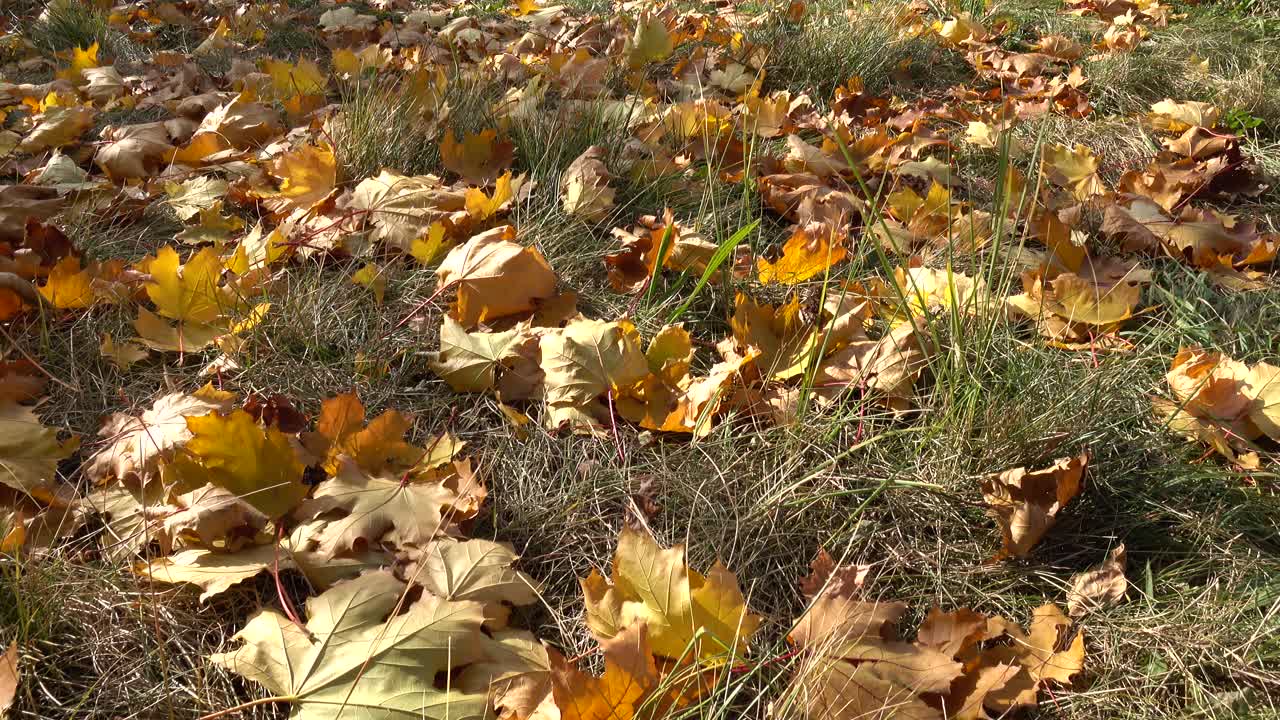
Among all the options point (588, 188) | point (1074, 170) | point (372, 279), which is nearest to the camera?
point (372, 279)

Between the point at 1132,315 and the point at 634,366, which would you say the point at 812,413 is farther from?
the point at 1132,315

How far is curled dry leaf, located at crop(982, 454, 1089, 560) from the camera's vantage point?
1.08m

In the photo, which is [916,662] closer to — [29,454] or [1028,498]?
[1028,498]

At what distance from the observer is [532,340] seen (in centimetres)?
137

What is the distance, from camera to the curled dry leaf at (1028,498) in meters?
1.08

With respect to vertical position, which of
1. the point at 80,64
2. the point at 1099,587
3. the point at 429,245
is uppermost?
the point at 80,64

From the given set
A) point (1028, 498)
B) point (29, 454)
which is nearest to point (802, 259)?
point (1028, 498)

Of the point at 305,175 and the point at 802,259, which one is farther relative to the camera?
the point at 305,175

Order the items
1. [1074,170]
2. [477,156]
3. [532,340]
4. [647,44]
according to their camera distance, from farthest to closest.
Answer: [647,44] < [1074,170] < [477,156] < [532,340]

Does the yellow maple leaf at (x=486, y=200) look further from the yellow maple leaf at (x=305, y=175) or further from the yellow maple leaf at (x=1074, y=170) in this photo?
the yellow maple leaf at (x=1074, y=170)

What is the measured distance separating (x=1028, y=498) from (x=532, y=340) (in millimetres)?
800

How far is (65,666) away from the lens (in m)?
0.92

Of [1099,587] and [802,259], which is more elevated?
[802,259]

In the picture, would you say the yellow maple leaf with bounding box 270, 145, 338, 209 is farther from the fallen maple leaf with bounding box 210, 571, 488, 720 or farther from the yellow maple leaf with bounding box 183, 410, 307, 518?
the fallen maple leaf with bounding box 210, 571, 488, 720
